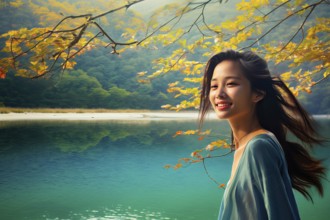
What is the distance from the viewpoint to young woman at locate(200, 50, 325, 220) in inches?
34.6

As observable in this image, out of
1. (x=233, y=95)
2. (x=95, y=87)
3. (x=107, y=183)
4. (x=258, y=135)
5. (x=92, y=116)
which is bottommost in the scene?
(x=107, y=183)

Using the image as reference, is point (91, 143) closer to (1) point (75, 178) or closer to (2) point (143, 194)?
(1) point (75, 178)

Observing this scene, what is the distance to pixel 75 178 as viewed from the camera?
1129 centimetres

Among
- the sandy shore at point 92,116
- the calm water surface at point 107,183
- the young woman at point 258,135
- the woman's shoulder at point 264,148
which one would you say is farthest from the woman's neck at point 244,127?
the sandy shore at point 92,116

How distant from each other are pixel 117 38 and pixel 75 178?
3909 centimetres

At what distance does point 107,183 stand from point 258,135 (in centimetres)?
1026

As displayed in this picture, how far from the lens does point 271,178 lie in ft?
2.84

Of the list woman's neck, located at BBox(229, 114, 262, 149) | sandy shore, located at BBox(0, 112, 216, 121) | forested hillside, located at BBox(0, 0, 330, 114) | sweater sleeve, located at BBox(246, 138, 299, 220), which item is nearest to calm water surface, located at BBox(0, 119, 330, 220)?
woman's neck, located at BBox(229, 114, 262, 149)

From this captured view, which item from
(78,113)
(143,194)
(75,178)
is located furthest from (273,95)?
(78,113)

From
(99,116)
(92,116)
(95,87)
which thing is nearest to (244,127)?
(99,116)

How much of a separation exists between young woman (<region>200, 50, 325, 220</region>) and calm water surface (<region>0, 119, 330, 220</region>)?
624 cm

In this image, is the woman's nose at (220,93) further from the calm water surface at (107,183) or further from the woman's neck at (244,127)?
the calm water surface at (107,183)

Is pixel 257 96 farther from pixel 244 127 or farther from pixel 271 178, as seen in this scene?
pixel 271 178

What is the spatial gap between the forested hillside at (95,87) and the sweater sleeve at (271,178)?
112 ft
